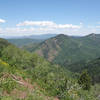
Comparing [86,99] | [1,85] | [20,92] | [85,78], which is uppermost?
[1,85]

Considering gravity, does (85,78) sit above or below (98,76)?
above

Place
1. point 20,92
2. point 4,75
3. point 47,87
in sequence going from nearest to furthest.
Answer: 1. point 20,92
2. point 4,75
3. point 47,87

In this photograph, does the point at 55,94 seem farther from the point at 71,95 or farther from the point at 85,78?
the point at 85,78

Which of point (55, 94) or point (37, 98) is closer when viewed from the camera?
point (37, 98)

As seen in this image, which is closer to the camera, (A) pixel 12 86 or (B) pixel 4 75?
(A) pixel 12 86

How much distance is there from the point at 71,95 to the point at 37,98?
4.05m

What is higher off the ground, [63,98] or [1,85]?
[1,85]

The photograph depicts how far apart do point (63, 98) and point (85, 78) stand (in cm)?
4490

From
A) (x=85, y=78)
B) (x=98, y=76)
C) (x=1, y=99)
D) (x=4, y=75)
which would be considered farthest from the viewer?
(x=98, y=76)

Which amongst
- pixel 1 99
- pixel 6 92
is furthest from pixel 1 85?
pixel 1 99

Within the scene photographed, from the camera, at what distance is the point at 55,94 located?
13523 millimetres

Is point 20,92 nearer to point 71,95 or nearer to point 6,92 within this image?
point 6,92

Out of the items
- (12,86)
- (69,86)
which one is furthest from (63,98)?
(12,86)

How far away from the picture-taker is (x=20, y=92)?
10609 millimetres
